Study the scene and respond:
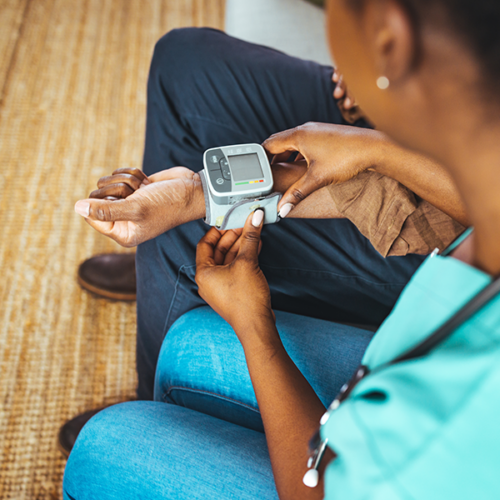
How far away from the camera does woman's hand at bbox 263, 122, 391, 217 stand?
0.77m

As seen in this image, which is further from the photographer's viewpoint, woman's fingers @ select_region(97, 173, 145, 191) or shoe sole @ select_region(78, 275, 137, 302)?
shoe sole @ select_region(78, 275, 137, 302)

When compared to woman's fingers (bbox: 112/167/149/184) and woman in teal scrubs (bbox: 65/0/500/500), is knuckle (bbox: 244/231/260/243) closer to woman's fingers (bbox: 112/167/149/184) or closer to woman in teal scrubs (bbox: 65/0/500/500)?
woman's fingers (bbox: 112/167/149/184)

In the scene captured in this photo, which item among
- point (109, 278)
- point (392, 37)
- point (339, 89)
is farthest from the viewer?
point (109, 278)

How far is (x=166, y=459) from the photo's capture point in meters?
0.63

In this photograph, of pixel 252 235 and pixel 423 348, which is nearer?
pixel 423 348

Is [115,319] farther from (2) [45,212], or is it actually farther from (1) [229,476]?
(1) [229,476]

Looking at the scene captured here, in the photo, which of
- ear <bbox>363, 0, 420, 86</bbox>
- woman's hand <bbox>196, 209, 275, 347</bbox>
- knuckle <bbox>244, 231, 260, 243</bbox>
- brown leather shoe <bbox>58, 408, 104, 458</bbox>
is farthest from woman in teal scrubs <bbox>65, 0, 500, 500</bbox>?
brown leather shoe <bbox>58, 408, 104, 458</bbox>

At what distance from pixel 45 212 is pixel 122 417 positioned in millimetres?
909

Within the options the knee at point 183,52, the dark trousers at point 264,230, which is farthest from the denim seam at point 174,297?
the knee at point 183,52

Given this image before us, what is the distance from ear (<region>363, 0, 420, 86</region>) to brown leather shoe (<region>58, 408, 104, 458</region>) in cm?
105

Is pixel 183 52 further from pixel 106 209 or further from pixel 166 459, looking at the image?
pixel 166 459

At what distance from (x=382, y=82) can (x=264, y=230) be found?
53 centimetres

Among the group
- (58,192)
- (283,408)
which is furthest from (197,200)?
(58,192)

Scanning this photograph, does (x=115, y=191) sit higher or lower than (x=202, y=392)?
higher
